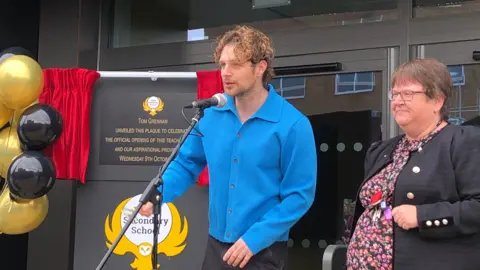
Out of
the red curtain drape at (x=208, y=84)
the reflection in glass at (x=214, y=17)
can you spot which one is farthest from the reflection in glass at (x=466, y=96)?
the red curtain drape at (x=208, y=84)

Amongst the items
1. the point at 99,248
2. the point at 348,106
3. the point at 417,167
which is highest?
the point at 348,106

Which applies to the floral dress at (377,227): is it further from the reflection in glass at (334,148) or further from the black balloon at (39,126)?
the black balloon at (39,126)

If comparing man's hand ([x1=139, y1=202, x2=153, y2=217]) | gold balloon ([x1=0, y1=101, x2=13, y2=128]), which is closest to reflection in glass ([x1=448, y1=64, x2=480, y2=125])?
man's hand ([x1=139, y1=202, x2=153, y2=217])

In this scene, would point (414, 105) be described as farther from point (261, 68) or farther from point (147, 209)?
point (147, 209)

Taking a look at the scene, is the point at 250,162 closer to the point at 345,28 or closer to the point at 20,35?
the point at 345,28

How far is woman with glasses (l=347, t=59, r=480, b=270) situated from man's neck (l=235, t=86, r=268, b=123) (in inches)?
20.2

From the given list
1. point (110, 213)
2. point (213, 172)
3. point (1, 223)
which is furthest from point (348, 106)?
point (1, 223)

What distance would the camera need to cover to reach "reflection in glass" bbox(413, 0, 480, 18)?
412 cm

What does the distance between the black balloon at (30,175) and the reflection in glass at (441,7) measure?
2.64 meters

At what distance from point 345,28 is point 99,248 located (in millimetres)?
2277

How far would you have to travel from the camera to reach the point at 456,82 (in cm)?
402

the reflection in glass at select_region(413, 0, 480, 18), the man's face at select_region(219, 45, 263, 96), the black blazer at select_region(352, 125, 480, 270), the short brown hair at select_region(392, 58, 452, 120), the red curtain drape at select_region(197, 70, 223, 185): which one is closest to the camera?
the black blazer at select_region(352, 125, 480, 270)

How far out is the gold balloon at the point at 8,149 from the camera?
4125 mm

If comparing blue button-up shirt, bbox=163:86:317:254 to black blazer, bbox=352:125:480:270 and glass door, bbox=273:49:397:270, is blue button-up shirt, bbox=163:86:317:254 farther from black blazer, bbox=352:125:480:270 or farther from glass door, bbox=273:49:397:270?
glass door, bbox=273:49:397:270
